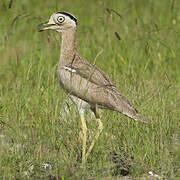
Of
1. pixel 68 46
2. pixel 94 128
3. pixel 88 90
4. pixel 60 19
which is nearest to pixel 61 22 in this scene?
pixel 60 19

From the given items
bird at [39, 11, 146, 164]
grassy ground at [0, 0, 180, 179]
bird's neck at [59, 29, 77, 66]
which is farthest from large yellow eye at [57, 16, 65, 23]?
grassy ground at [0, 0, 180, 179]

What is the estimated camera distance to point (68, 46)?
5.36 m

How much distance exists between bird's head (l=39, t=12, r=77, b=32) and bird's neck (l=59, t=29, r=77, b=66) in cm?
6

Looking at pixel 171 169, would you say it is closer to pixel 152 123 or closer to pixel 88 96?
pixel 152 123

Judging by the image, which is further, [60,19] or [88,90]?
[60,19]

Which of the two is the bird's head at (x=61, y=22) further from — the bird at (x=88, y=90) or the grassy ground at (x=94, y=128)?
the grassy ground at (x=94, y=128)

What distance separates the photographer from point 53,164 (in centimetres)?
439

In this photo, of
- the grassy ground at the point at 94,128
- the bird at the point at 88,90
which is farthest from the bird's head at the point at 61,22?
the grassy ground at the point at 94,128

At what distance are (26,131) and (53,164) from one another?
0.95 meters

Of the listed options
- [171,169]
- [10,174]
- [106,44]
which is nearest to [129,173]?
[171,169]

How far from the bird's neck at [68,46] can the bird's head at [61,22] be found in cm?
6

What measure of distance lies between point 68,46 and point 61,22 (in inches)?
10.0

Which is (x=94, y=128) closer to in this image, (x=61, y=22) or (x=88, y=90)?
(x=88, y=90)

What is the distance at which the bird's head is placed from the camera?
529cm
